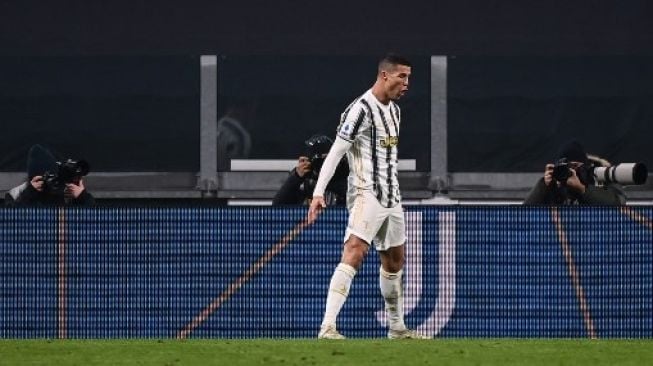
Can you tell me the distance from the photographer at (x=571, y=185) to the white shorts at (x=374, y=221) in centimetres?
217

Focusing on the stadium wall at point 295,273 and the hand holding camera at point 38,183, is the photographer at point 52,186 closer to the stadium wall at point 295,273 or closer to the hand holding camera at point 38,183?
the hand holding camera at point 38,183

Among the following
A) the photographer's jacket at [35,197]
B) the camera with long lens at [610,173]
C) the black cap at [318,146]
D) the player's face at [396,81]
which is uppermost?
the player's face at [396,81]

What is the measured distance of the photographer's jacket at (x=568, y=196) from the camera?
14055 mm

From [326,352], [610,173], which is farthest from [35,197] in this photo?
[326,352]

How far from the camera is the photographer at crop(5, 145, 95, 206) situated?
14227mm

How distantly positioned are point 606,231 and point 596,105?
4093 mm

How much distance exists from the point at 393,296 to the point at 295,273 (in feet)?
4.52

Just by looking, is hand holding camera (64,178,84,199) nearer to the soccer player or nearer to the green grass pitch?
the green grass pitch

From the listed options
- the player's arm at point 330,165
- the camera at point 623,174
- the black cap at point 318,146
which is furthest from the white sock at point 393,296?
the camera at point 623,174

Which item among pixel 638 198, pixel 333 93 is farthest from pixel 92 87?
pixel 638 198

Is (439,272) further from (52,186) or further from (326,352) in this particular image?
(326,352)

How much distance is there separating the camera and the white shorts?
96.0 inches

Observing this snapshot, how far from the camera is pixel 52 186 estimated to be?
14367mm

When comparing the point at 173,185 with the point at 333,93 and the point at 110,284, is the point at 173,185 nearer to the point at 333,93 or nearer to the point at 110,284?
the point at 333,93
